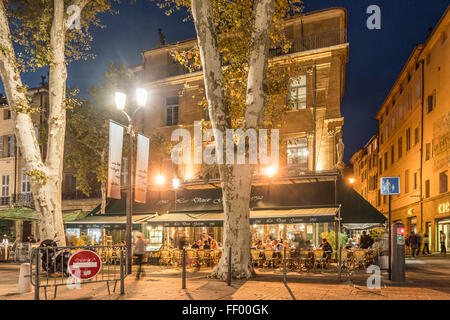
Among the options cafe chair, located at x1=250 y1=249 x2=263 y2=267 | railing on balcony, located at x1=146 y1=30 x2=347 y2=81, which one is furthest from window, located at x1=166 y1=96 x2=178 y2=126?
cafe chair, located at x1=250 y1=249 x2=263 y2=267

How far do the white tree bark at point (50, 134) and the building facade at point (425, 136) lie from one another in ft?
66.0

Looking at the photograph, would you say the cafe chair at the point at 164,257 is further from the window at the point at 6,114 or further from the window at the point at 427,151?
the window at the point at 6,114

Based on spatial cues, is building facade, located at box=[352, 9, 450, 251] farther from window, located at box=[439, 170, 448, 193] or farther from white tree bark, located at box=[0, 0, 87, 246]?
white tree bark, located at box=[0, 0, 87, 246]

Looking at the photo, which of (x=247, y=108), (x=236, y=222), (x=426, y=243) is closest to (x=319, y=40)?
(x=247, y=108)

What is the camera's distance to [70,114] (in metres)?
24.1

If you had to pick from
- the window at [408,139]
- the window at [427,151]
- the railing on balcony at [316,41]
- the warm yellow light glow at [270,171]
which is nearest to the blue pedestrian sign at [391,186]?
the warm yellow light glow at [270,171]

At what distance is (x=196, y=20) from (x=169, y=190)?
14233mm

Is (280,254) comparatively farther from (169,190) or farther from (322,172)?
(169,190)

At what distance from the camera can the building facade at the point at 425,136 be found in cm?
2416

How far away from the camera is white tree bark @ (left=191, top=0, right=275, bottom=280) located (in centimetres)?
1162

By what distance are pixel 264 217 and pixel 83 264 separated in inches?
416

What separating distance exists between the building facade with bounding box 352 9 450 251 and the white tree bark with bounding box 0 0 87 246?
2011 centimetres

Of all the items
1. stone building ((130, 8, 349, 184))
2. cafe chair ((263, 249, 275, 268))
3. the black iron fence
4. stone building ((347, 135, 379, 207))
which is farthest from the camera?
stone building ((347, 135, 379, 207))
